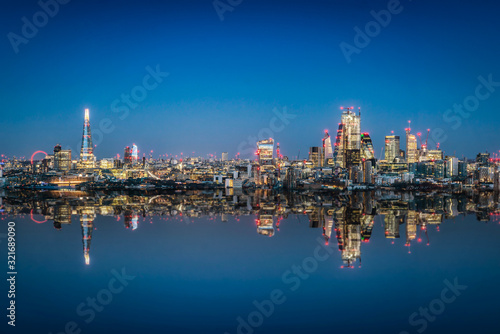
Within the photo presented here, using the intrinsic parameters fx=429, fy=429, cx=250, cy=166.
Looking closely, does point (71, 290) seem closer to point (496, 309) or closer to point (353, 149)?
point (496, 309)

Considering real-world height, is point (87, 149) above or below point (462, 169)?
above

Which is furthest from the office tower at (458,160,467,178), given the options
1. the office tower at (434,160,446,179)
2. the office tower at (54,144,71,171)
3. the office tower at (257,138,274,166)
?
the office tower at (54,144,71,171)

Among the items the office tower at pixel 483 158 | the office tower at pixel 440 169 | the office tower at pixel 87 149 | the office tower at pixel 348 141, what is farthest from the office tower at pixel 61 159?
the office tower at pixel 483 158

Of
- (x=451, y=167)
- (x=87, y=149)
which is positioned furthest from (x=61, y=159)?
(x=451, y=167)

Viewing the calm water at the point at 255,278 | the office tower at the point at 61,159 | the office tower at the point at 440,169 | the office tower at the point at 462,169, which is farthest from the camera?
the office tower at the point at 61,159

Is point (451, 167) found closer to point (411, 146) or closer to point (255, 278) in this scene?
point (411, 146)

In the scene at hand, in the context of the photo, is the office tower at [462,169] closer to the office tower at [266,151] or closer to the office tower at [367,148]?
the office tower at [367,148]

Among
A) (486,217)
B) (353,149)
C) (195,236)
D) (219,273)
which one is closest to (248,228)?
(195,236)

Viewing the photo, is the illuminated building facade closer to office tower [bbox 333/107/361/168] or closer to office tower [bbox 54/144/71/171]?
office tower [bbox 333/107/361/168]
